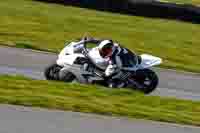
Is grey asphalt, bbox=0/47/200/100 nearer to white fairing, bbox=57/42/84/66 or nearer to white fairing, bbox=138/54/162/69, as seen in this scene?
white fairing, bbox=138/54/162/69

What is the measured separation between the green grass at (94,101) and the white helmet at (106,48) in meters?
2.00

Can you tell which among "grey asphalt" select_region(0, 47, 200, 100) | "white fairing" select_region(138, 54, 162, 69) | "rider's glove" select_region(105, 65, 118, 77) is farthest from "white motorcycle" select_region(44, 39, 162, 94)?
"grey asphalt" select_region(0, 47, 200, 100)

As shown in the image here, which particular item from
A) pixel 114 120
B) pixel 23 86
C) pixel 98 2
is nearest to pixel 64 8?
pixel 98 2

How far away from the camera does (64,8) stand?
111 ft

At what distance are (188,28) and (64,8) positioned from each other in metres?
6.16

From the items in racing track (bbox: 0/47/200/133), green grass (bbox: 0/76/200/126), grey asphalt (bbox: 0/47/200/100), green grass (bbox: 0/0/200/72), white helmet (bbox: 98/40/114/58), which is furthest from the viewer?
green grass (bbox: 0/0/200/72)

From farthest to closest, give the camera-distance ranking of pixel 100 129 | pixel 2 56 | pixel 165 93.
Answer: pixel 2 56 < pixel 165 93 < pixel 100 129

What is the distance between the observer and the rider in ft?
54.7

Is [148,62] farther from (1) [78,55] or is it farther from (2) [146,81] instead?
(1) [78,55]

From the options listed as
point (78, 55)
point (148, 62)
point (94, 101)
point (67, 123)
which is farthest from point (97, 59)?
point (67, 123)

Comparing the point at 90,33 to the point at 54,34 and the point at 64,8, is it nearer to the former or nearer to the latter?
the point at 54,34

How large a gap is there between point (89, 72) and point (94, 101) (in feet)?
12.6

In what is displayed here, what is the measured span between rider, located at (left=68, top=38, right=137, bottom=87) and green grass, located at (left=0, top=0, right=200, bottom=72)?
21.7ft

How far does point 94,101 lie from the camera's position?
43.0 ft
